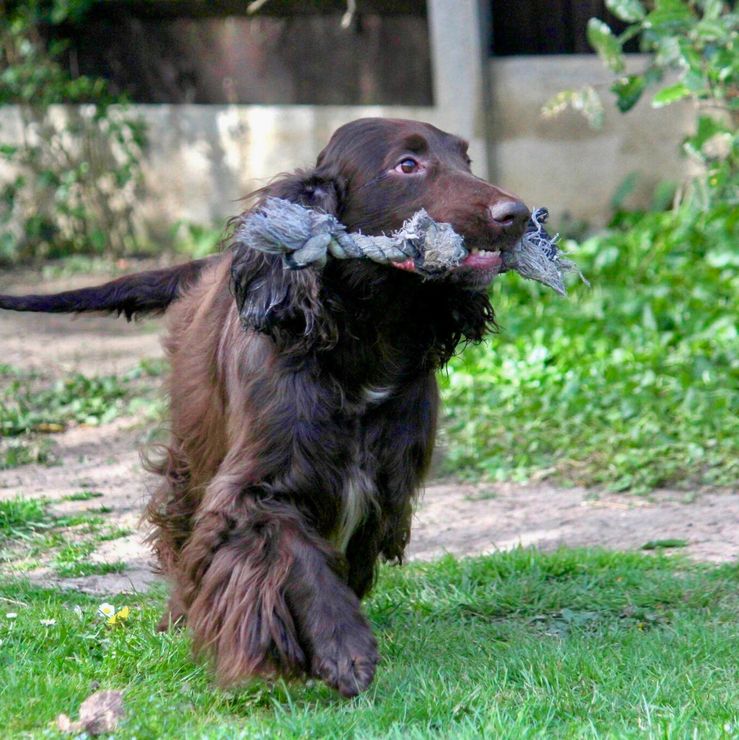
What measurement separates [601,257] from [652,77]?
1.63 meters

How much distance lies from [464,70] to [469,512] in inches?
170

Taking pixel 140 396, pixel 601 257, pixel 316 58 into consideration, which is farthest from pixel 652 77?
pixel 316 58

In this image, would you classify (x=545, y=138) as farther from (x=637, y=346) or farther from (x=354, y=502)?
(x=354, y=502)

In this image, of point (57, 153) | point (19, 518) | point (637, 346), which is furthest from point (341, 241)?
point (57, 153)

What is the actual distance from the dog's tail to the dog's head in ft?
2.83

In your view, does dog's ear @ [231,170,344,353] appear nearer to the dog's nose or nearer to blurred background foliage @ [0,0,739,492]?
the dog's nose

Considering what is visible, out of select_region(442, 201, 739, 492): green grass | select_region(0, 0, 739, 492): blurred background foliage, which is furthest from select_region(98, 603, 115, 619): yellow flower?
select_region(442, 201, 739, 492): green grass

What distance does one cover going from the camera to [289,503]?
3404 mm

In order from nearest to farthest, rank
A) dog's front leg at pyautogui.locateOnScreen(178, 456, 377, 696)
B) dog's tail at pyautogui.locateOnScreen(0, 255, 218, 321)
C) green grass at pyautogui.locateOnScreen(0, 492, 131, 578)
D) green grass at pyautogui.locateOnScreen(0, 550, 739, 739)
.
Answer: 1. green grass at pyautogui.locateOnScreen(0, 550, 739, 739)
2. dog's front leg at pyautogui.locateOnScreen(178, 456, 377, 696)
3. dog's tail at pyautogui.locateOnScreen(0, 255, 218, 321)
4. green grass at pyautogui.locateOnScreen(0, 492, 131, 578)

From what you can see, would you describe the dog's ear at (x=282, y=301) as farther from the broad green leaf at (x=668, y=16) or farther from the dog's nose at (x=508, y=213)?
the broad green leaf at (x=668, y=16)

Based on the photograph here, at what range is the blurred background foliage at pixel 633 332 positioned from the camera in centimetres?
573

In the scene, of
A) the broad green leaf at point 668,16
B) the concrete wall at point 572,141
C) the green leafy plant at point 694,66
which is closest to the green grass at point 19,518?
the green leafy plant at point 694,66

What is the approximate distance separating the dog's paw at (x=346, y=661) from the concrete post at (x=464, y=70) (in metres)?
5.92

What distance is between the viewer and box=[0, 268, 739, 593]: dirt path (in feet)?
15.6
